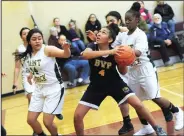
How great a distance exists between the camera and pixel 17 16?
8562 mm

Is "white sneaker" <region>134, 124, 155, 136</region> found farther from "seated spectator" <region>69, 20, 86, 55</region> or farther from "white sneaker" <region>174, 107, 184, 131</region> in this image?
"seated spectator" <region>69, 20, 86, 55</region>

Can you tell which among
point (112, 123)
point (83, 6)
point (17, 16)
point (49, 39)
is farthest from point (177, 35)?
point (112, 123)

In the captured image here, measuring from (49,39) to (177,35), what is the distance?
3.95 m

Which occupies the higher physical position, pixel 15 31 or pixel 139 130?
pixel 15 31

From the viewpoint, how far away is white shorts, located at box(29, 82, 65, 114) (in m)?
4.14

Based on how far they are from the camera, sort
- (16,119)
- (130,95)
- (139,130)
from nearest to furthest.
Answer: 1. (130,95)
2. (139,130)
3. (16,119)

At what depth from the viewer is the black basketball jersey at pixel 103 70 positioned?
3969 mm

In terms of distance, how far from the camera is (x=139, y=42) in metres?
4.02

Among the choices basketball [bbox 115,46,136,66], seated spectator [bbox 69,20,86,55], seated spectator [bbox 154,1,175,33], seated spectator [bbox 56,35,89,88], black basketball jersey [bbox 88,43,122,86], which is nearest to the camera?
basketball [bbox 115,46,136,66]

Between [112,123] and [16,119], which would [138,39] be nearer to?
[112,123]

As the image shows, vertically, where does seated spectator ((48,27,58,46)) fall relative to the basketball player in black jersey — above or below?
above

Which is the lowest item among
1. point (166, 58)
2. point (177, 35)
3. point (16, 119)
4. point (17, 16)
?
point (16, 119)

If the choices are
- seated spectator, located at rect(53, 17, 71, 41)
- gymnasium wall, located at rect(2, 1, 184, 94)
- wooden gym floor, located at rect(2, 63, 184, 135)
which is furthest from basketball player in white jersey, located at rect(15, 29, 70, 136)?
seated spectator, located at rect(53, 17, 71, 41)

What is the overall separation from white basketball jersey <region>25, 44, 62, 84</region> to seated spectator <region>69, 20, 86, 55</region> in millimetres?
4655
